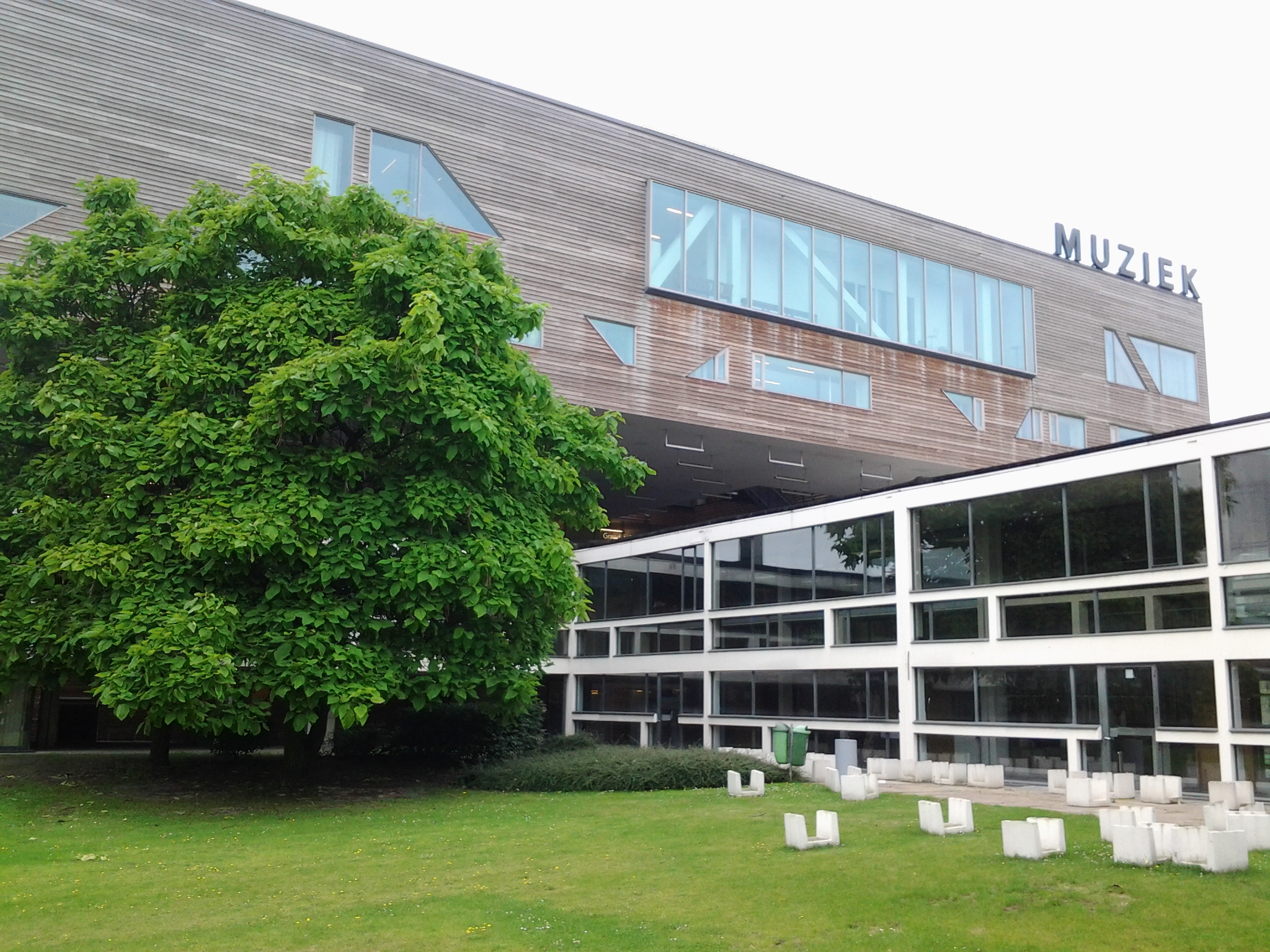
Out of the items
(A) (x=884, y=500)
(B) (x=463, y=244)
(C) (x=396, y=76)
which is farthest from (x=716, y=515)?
(B) (x=463, y=244)

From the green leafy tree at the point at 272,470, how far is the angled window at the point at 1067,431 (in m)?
23.9

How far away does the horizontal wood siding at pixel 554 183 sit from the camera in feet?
90.0

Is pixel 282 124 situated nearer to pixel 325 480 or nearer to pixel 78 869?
pixel 325 480

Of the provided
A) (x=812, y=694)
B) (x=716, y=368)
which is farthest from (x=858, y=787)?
(x=716, y=368)

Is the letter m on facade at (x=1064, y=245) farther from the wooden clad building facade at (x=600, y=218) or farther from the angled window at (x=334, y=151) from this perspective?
the angled window at (x=334, y=151)

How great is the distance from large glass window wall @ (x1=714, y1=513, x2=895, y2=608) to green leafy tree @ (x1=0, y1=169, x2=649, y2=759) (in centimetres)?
892

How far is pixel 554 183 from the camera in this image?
33.3 meters

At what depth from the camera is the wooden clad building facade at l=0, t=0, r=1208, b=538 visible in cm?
2758

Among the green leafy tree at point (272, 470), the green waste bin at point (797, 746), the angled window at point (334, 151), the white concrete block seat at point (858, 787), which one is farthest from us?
the angled window at point (334, 151)

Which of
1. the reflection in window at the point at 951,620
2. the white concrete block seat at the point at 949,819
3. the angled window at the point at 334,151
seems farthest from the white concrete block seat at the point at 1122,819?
the angled window at the point at 334,151

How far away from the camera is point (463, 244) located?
23.2 m

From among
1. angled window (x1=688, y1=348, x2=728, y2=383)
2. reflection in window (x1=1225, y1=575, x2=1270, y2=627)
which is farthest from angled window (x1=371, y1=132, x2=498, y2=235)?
reflection in window (x1=1225, y1=575, x2=1270, y2=627)

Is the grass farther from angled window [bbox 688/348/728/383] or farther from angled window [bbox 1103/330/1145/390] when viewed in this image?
angled window [bbox 1103/330/1145/390]

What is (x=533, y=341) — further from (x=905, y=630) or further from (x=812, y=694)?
(x=905, y=630)
